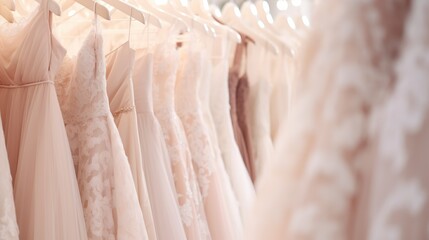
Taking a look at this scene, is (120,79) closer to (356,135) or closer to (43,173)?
(43,173)

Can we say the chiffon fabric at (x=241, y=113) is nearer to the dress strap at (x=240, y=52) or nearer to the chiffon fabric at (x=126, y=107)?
the dress strap at (x=240, y=52)

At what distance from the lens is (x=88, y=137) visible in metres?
1.12

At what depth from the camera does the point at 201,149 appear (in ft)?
4.76

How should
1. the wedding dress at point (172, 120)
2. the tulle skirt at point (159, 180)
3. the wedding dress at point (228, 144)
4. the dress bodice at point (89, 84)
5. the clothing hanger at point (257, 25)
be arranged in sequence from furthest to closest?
the clothing hanger at point (257, 25)
the wedding dress at point (228, 144)
the wedding dress at point (172, 120)
the tulle skirt at point (159, 180)
the dress bodice at point (89, 84)

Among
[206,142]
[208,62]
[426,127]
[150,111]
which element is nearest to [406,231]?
[426,127]

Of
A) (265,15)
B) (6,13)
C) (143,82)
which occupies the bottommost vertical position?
(143,82)

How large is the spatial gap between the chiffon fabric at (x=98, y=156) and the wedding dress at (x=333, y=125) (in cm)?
60

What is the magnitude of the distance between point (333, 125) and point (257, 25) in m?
1.46

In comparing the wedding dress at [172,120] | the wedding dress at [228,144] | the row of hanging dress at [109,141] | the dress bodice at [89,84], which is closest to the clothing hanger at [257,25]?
the wedding dress at [228,144]

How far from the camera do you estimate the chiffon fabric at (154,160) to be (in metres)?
1.22

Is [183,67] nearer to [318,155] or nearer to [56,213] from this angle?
[56,213]

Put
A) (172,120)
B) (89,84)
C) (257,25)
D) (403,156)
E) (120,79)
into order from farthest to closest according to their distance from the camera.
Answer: (257,25) → (172,120) → (120,79) → (89,84) → (403,156)

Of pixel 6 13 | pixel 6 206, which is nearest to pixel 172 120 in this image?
pixel 6 13
